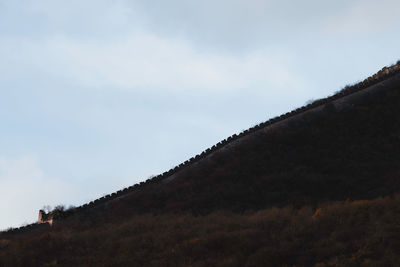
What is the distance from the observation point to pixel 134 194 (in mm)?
23797

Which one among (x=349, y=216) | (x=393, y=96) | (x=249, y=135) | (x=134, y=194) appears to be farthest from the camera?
(x=393, y=96)

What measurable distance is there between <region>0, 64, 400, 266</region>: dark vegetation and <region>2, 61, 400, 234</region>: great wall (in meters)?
0.07

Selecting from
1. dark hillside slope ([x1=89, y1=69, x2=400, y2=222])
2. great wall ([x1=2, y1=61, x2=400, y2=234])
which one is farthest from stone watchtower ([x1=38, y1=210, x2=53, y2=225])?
dark hillside slope ([x1=89, y1=69, x2=400, y2=222])

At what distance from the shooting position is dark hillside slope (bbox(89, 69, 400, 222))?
69.5 ft

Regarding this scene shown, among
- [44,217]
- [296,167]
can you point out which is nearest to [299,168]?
[296,167]

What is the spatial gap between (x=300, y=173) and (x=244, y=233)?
29.0ft

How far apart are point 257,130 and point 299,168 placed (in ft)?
17.3

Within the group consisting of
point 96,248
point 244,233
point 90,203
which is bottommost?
point 244,233

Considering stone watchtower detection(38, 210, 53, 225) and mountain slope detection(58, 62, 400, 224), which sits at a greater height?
stone watchtower detection(38, 210, 53, 225)

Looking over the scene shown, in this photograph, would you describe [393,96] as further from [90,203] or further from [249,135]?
[90,203]

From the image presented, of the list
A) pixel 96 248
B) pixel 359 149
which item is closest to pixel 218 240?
pixel 96 248

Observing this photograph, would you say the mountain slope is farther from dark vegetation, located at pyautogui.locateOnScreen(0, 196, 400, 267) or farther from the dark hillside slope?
dark vegetation, located at pyautogui.locateOnScreen(0, 196, 400, 267)

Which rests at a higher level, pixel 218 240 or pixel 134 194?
pixel 134 194

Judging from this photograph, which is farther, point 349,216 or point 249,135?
point 249,135
